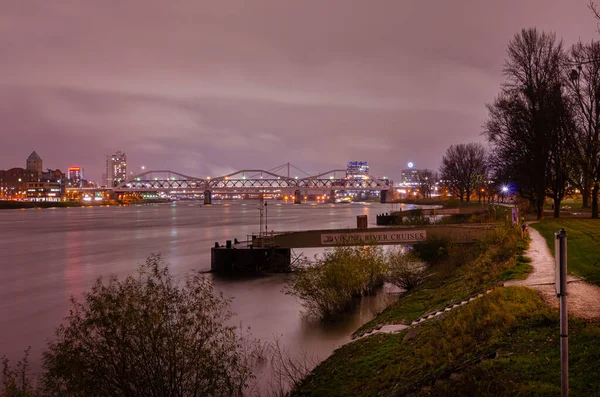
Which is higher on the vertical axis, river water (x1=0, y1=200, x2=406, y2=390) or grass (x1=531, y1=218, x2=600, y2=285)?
grass (x1=531, y1=218, x2=600, y2=285)

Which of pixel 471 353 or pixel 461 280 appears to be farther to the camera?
pixel 461 280

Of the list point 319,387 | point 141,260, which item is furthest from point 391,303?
point 141,260

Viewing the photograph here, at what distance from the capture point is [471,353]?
368 inches

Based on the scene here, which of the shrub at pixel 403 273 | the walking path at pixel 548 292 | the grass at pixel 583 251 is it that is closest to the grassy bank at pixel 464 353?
the walking path at pixel 548 292

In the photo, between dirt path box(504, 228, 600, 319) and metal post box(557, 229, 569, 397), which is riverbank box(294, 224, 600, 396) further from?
metal post box(557, 229, 569, 397)

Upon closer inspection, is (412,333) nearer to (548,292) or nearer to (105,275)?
(548,292)

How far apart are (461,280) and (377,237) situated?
1033cm

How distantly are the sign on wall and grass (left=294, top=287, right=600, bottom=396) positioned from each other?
14.4m

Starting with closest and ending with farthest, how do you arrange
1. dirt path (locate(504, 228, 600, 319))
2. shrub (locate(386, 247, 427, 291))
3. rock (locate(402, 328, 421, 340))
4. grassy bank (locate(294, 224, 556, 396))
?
grassy bank (locate(294, 224, 556, 396)) < dirt path (locate(504, 228, 600, 319)) < rock (locate(402, 328, 421, 340)) < shrub (locate(386, 247, 427, 291))

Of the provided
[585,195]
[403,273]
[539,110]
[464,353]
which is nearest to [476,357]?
[464,353]

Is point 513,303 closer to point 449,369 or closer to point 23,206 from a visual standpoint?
point 449,369

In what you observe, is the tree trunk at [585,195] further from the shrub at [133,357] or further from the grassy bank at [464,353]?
the shrub at [133,357]

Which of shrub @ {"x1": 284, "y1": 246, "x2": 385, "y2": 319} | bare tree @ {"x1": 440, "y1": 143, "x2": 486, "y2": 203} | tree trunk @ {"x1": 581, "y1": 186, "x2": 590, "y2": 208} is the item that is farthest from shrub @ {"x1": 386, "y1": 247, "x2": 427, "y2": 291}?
bare tree @ {"x1": 440, "y1": 143, "x2": 486, "y2": 203}

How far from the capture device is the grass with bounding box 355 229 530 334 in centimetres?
1642
